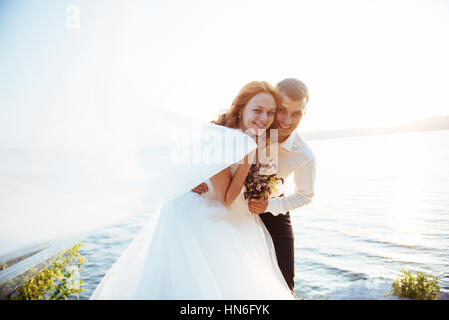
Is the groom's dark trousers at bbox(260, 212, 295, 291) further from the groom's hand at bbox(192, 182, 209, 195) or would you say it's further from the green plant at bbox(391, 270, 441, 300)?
the green plant at bbox(391, 270, 441, 300)

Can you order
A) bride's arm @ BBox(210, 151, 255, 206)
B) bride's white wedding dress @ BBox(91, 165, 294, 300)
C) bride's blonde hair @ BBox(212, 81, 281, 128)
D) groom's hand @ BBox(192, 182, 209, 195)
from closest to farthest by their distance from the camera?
bride's white wedding dress @ BBox(91, 165, 294, 300)
bride's arm @ BBox(210, 151, 255, 206)
groom's hand @ BBox(192, 182, 209, 195)
bride's blonde hair @ BBox(212, 81, 281, 128)

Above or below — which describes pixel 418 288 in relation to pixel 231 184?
below

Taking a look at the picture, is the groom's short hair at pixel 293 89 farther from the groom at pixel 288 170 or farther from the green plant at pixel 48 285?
the green plant at pixel 48 285

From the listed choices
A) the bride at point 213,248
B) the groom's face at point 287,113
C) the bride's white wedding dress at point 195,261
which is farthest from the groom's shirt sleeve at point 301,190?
the bride's white wedding dress at point 195,261

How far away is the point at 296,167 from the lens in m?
3.16

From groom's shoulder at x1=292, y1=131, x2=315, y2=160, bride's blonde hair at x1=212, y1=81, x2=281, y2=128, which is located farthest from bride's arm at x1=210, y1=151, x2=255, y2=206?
groom's shoulder at x1=292, y1=131, x2=315, y2=160

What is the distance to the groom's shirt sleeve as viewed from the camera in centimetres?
310

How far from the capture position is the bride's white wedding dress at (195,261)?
1808mm

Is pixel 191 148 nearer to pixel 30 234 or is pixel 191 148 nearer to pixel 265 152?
pixel 265 152

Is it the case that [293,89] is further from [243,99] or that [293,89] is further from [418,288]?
[418,288]

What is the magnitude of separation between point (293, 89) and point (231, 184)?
3.55 ft

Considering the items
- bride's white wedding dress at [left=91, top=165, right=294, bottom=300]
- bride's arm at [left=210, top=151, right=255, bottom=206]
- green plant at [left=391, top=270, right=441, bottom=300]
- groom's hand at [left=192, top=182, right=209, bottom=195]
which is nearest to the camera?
bride's white wedding dress at [left=91, top=165, right=294, bottom=300]

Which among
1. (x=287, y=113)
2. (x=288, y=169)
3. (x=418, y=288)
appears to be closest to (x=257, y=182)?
(x=288, y=169)
